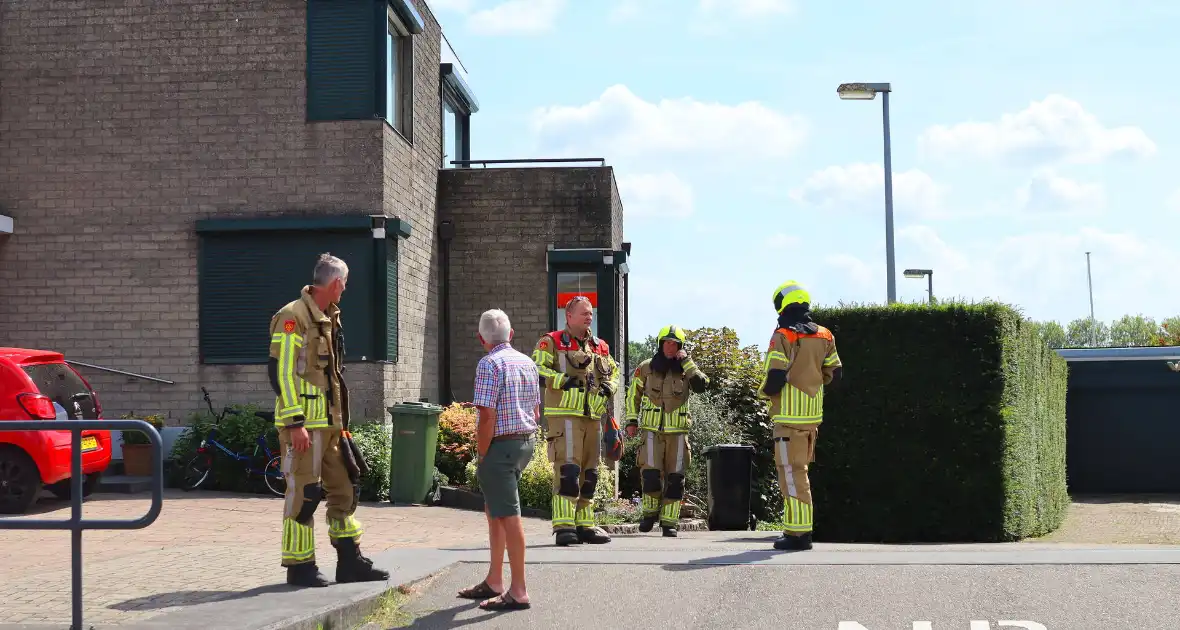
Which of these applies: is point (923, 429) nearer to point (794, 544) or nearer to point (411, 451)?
point (794, 544)

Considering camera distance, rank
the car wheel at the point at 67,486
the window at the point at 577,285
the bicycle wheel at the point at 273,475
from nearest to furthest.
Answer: the car wheel at the point at 67,486
the bicycle wheel at the point at 273,475
the window at the point at 577,285

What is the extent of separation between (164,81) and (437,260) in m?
5.00

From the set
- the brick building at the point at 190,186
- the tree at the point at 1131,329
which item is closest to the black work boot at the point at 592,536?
the brick building at the point at 190,186

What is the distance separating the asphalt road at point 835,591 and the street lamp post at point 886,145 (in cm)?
1039

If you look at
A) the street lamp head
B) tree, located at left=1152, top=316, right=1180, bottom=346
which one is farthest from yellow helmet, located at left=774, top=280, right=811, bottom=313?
tree, located at left=1152, top=316, right=1180, bottom=346

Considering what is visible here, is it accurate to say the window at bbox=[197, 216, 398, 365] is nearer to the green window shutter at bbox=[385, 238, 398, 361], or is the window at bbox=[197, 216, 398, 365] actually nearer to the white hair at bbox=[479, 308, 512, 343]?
the green window shutter at bbox=[385, 238, 398, 361]

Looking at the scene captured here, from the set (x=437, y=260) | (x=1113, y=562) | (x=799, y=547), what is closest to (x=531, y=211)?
(x=437, y=260)

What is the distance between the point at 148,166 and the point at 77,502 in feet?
36.2

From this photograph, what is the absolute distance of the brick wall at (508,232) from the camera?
19.2 m

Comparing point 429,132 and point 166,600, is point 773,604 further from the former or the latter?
point 429,132

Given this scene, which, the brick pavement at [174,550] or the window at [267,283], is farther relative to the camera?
the window at [267,283]

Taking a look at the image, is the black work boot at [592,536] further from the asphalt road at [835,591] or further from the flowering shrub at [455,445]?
the flowering shrub at [455,445]

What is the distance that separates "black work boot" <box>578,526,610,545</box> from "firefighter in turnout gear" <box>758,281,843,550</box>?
143 cm

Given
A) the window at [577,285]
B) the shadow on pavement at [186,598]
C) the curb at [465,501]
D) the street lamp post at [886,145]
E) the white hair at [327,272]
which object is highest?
the street lamp post at [886,145]
